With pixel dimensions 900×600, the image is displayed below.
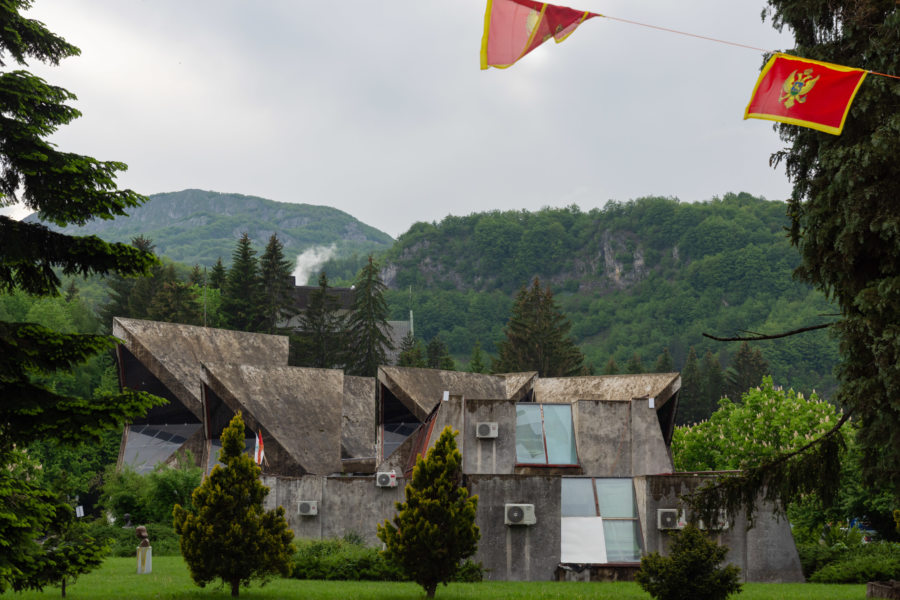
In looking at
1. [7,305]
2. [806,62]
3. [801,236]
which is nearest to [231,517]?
[801,236]

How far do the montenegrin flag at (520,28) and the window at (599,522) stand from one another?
14.4m

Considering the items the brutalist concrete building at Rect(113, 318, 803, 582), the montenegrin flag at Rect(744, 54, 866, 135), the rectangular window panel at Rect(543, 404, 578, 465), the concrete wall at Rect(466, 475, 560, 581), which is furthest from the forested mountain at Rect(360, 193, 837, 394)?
the montenegrin flag at Rect(744, 54, 866, 135)

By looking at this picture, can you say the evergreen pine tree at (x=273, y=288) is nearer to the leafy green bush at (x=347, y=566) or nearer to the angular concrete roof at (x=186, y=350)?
the angular concrete roof at (x=186, y=350)

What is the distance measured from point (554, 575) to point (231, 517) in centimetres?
866

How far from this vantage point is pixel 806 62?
39.6ft

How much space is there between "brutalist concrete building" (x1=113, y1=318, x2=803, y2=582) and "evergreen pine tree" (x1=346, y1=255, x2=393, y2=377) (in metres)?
25.8

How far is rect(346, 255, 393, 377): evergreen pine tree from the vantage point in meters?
70.3

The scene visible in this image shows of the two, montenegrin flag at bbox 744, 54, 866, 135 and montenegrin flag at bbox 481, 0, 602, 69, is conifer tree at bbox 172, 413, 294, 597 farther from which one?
montenegrin flag at bbox 744, 54, 866, 135

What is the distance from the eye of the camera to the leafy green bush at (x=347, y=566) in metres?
22.0

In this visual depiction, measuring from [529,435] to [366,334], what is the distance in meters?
43.6

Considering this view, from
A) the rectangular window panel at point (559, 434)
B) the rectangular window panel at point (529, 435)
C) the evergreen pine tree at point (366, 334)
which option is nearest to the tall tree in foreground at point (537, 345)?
the evergreen pine tree at point (366, 334)

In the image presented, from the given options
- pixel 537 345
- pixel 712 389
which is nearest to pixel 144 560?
pixel 537 345

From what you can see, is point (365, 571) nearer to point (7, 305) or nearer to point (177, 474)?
point (177, 474)

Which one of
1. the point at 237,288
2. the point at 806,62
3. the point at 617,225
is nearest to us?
the point at 806,62
